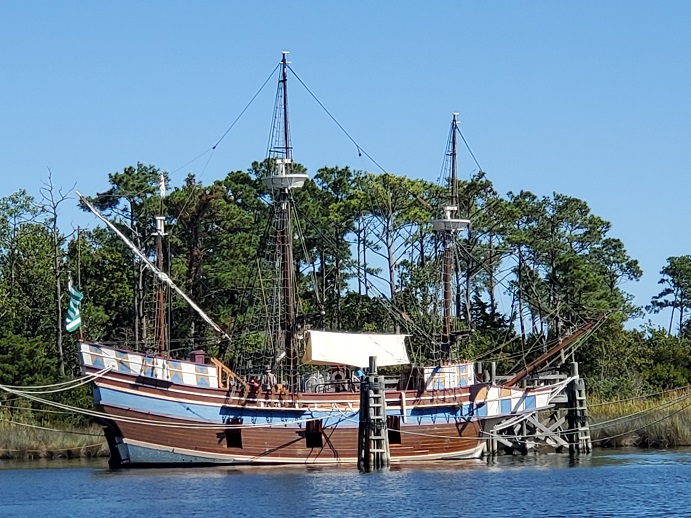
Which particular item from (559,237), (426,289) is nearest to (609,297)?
(559,237)

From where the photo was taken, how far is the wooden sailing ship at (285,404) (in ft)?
175

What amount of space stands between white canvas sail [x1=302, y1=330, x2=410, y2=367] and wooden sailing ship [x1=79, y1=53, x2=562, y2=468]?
4cm

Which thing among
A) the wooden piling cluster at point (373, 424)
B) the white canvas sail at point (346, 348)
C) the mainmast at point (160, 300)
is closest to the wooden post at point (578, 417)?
the white canvas sail at point (346, 348)

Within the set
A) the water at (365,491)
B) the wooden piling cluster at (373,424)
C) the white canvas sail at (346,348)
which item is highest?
the white canvas sail at (346,348)

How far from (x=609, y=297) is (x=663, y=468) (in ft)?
123

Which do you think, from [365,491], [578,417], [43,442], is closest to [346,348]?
[578,417]

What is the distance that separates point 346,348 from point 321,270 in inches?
1232

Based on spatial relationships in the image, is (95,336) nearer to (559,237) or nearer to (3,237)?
(3,237)

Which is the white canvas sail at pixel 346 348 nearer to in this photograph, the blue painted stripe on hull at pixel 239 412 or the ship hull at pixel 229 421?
the ship hull at pixel 229 421

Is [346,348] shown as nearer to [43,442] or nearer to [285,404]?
[285,404]

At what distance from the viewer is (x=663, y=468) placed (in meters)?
50.8

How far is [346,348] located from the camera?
57.4 metres

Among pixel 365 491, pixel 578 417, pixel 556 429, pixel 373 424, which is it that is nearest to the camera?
pixel 365 491

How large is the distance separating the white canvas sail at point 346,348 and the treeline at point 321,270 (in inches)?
573
